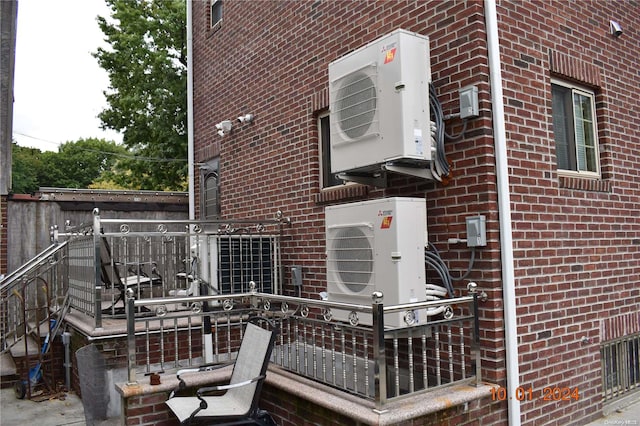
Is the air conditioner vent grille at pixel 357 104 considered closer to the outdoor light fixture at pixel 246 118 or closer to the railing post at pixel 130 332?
the railing post at pixel 130 332

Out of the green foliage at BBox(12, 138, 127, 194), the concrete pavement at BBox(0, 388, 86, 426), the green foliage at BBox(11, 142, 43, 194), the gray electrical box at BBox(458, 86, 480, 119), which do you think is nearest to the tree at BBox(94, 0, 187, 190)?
the concrete pavement at BBox(0, 388, 86, 426)

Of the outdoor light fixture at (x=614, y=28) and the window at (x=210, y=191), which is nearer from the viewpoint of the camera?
the outdoor light fixture at (x=614, y=28)

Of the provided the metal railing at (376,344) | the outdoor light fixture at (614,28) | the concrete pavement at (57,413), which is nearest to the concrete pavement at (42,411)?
the concrete pavement at (57,413)

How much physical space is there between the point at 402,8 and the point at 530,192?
192 centimetres

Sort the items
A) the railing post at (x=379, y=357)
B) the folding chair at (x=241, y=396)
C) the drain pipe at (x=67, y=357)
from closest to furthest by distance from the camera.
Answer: the railing post at (x=379, y=357), the folding chair at (x=241, y=396), the drain pipe at (x=67, y=357)

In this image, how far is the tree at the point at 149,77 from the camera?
13711mm

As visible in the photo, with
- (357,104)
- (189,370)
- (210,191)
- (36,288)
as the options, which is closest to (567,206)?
(357,104)

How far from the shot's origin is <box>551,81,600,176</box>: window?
14.9ft

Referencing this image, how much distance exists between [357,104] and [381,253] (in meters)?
1.19

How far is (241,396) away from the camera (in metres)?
3.88

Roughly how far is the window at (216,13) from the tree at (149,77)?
5829 mm

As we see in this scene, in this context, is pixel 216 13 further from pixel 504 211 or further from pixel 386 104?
pixel 504 211

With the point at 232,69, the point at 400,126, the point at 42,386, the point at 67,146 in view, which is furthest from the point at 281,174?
the point at 67,146

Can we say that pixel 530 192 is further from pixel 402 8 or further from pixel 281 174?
pixel 281 174
